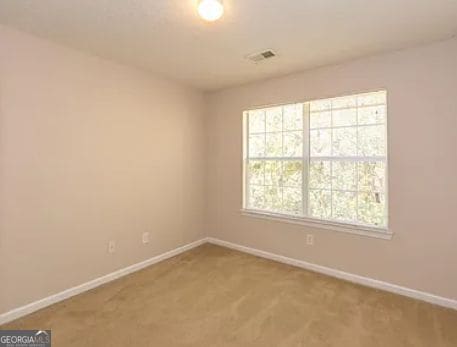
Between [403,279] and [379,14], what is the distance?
2374 mm

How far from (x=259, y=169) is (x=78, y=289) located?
99.4 inches

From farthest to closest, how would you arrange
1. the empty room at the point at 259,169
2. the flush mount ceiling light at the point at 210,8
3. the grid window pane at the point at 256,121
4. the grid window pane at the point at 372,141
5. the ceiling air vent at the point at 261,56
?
the grid window pane at the point at 256,121 < the grid window pane at the point at 372,141 < the ceiling air vent at the point at 261,56 < the empty room at the point at 259,169 < the flush mount ceiling light at the point at 210,8

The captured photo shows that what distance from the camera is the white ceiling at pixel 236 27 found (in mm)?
1861

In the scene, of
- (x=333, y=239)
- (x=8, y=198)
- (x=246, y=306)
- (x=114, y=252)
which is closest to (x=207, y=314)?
(x=246, y=306)

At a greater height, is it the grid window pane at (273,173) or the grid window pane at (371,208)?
the grid window pane at (273,173)

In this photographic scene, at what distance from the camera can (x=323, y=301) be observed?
2.42 metres

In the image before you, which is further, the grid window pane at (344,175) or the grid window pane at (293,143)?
the grid window pane at (293,143)

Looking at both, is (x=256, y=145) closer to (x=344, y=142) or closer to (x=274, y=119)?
(x=274, y=119)

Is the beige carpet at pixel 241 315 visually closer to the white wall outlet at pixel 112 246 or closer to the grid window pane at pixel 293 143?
the white wall outlet at pixel 112 246

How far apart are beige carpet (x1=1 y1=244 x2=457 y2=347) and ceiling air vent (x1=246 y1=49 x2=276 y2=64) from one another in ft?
7.84

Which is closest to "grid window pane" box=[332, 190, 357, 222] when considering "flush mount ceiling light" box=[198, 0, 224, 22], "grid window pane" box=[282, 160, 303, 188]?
"grid window pane" box=[282, 160, 303, 188]

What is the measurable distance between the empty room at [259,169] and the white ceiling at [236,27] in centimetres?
2

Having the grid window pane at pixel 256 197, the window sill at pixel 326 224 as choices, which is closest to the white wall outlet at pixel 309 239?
the window sill at pixel 326 224

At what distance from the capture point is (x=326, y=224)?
9.95 ft
